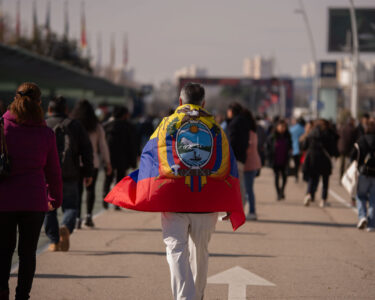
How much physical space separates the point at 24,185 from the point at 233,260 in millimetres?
3713

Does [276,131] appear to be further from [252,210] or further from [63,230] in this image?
[63,230]

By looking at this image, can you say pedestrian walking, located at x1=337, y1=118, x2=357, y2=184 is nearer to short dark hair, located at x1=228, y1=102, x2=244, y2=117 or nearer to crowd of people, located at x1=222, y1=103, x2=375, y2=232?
crowd of people, located at x1=222, y1=103, x2=375, y2=232

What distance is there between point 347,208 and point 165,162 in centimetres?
985

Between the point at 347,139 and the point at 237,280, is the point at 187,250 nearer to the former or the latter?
the point at 237,280

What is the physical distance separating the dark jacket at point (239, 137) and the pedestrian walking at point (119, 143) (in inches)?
81.3

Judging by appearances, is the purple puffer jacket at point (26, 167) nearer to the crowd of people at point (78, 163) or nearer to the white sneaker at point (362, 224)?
the crowd of people at point (78, 163)

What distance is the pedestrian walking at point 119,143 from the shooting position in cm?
1330

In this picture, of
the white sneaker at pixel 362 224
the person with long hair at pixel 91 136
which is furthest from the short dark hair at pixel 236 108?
the white sneaker at pixel 362 224

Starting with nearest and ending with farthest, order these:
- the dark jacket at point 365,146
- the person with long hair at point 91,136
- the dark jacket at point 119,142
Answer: the person with long hair at point 91,136 < the dark jacket at point 365,146 < the dark jacket at point 119,142

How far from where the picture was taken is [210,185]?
5809 mm

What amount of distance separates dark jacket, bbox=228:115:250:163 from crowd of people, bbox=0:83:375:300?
0.6 inches

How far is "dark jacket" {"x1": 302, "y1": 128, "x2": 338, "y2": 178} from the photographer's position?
590 inches

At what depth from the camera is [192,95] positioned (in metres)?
6.00

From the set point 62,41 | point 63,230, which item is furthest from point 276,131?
point 62,41
